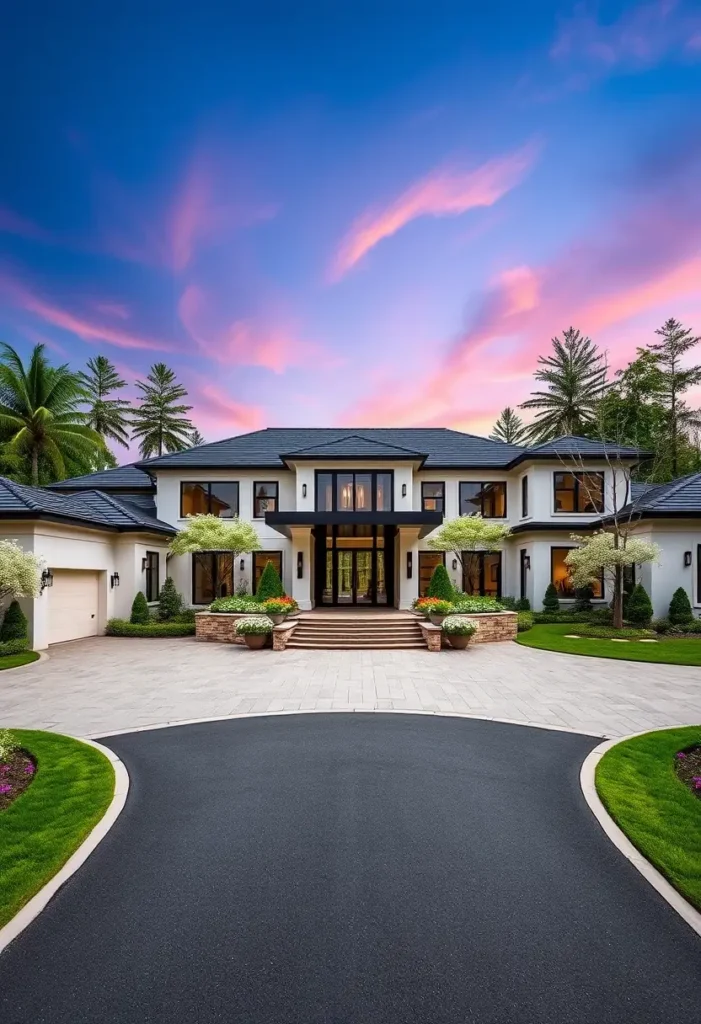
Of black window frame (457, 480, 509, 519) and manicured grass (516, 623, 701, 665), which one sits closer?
manicured grass (516, 623, 701, 665)

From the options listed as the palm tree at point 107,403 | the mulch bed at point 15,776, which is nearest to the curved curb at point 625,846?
the mulch bed at point 15,776

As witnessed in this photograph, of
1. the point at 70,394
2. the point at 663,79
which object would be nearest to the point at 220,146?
the point at 663,79

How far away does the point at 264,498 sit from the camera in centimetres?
2270

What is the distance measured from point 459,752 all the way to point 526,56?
1575 centimetres

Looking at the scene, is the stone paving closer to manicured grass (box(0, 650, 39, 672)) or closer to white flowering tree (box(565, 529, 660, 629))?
manicured grass (box(0, 650, 39, 672))

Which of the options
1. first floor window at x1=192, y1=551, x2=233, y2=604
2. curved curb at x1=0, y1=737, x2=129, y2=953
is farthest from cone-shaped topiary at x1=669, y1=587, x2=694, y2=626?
curved curb at x1=0, y1=737, x2=129, y2=953

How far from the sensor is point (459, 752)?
6430 mm

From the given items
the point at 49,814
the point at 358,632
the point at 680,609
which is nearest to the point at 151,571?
the point at 358,632

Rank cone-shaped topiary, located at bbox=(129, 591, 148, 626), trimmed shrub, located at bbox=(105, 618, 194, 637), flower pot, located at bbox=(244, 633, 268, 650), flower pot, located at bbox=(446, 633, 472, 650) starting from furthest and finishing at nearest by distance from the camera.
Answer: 1. cone-shaped topiary, located at bbox=(129, 591, 148, 626)
2. trimmed shrub, located at bbox=(105, 618, 194, 637)
3. flower pot, located at bbox=(244, 633, 268, 650)
4. flower pot, located at bbox=(446, 633, 472, 650)

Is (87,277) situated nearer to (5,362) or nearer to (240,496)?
(240,496)

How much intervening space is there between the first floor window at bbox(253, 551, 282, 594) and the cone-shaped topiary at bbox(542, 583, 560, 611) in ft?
38.0

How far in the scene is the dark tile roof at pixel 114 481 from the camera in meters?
24.2

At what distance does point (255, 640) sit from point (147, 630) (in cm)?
515

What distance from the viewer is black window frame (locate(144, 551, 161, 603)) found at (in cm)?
2002
